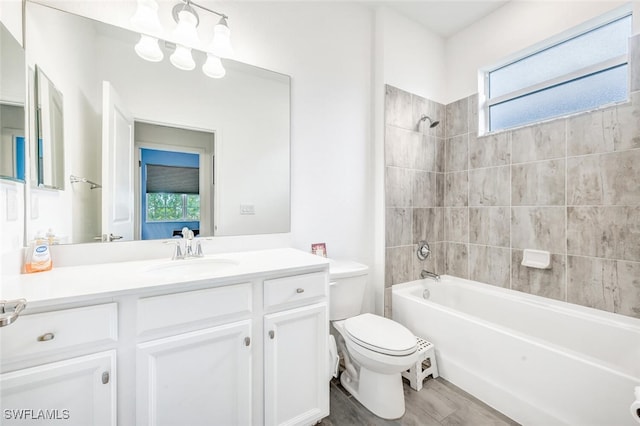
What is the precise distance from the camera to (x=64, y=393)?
840 millimetres

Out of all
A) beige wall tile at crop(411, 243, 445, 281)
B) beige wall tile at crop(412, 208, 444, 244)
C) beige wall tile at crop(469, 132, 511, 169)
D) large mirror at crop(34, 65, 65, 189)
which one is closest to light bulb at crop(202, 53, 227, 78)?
large mirror at crop(34, 65, 65, 189)

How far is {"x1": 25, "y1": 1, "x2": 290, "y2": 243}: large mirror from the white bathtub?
52.2 inches

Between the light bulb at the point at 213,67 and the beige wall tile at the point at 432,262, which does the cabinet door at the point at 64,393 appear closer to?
the light bulb at the point at 213,67

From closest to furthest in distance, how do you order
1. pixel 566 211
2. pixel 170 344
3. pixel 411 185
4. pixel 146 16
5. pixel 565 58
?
pixel 170 344
pixel 146 16
pixel 566 211
pixel 565 58
pixel 411 185

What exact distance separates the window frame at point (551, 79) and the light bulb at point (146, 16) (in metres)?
2.44

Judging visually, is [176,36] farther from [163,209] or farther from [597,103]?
[597,103]

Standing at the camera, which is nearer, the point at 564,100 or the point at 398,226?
the point at 564,100

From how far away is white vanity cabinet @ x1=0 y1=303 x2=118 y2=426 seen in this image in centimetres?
77

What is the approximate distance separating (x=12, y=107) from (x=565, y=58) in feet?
10.4

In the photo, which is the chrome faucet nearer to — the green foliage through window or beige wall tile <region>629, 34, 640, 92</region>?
the green foliage through window

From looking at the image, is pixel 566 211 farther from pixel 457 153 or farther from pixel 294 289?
pixel 294 289

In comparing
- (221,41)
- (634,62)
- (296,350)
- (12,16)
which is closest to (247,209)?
(296,350)

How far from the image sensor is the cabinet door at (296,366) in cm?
121

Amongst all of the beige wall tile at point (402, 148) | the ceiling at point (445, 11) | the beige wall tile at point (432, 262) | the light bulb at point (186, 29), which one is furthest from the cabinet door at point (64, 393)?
the ceiling at point (445, 11)
